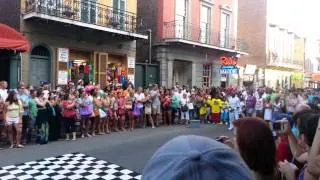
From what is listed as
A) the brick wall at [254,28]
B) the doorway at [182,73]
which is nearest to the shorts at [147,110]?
the doorway at [182,73]

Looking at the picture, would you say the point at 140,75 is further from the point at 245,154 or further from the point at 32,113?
the point at 245,154

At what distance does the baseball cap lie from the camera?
114 centimetres

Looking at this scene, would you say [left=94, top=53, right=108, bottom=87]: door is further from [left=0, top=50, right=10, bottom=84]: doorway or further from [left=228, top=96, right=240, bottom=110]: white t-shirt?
[left=228, top=96, right=240, bottom=110]: white t-shirt

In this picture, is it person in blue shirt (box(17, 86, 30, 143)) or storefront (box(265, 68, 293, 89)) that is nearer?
person in blue shirt (box(17, 86, 30, 143))

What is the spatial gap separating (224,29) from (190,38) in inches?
185

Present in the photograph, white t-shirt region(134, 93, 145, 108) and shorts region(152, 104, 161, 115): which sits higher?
white t-shirt region(134, 93, 145, 108)

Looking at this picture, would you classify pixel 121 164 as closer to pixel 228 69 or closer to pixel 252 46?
pixel 228 69

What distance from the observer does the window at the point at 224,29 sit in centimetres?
2639

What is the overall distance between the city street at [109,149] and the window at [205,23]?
1149 centimetres

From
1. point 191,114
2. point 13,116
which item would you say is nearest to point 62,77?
point 13,116

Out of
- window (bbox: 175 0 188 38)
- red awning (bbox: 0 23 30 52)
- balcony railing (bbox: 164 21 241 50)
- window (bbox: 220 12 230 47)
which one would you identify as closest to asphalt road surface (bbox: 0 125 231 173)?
red awning (bbox: 0 23 30 52)

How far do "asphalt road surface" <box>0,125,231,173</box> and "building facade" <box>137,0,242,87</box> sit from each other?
7969 millimetres

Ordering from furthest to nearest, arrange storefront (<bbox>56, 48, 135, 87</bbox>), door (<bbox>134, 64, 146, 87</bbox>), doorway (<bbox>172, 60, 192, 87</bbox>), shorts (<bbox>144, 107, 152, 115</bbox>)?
doorway (<bbox>172, 60, 192, 87</bbox>) → door (<bbox>134, 64, 146, 87</bbox>) → storefront (<bbox>56, 48, 135, 87</bbox>) → shorts (<bbox>144, 107, 152, 115</bbox>)

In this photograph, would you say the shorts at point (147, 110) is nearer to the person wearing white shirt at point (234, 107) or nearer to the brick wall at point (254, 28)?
the person wearing white shirt at point (234, 107)
